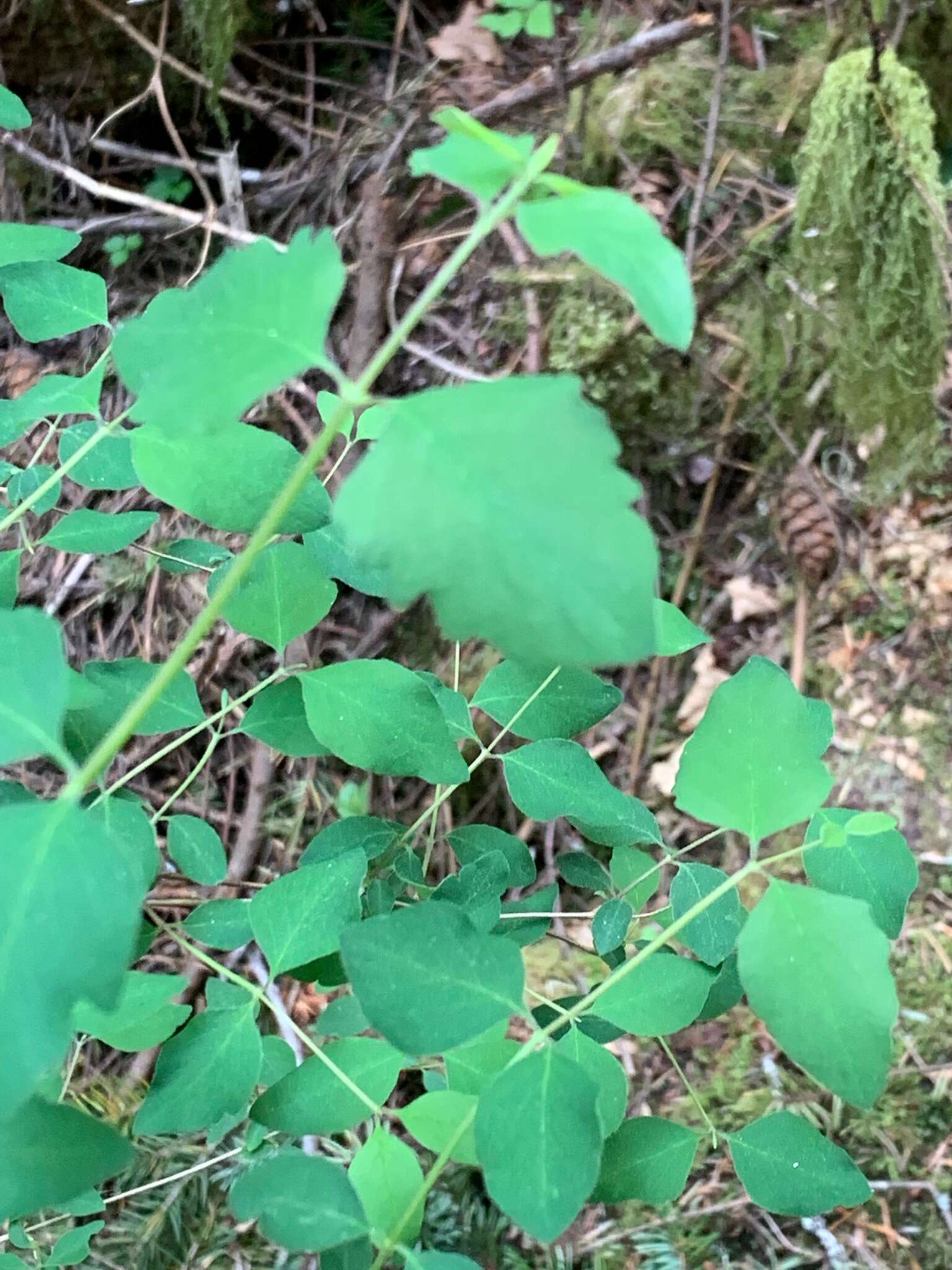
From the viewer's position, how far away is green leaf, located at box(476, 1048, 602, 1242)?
0.42 m

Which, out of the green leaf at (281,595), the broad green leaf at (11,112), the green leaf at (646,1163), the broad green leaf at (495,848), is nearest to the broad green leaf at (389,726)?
the green leaf at (281,595)

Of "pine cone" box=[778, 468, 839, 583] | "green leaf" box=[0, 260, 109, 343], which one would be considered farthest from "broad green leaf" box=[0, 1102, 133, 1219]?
"pine cone" box=[778, 468, 839, 583]

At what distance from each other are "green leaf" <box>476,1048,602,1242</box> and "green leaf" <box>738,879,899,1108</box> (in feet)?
0.34

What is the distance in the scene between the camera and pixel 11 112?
0.69 m

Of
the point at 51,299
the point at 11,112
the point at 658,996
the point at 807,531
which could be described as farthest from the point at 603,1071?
the point at 807,531

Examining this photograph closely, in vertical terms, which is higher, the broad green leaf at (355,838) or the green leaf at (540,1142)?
the green leaf at (540,1142)

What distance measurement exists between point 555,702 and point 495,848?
5.8 inches

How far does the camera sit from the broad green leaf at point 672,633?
665 millimetres

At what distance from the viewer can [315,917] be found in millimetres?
586

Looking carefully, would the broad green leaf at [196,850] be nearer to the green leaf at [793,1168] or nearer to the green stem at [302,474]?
the green stem at [302,474]

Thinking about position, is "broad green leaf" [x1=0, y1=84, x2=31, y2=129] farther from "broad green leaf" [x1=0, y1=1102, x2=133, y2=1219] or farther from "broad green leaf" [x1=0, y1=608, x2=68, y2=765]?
"broad green leaf" [x1=0, y1=1102, x2=133, y2=1219]

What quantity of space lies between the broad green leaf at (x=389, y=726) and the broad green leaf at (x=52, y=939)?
0.21 m

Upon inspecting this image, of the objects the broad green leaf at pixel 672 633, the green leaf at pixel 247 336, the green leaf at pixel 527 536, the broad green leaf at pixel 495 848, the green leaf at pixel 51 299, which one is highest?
the green leaf at pixel 247 336

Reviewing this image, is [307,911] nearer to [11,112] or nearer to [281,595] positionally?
[281,595]
